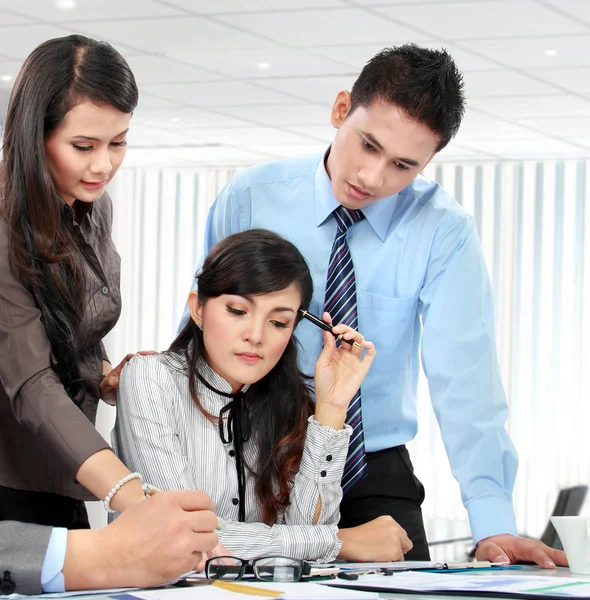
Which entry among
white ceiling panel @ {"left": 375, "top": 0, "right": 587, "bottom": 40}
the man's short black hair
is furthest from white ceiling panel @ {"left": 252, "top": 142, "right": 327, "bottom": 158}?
the man's short black hair

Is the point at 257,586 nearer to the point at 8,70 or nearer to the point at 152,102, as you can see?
the point at 8,70

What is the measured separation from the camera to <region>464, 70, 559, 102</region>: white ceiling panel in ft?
19.3

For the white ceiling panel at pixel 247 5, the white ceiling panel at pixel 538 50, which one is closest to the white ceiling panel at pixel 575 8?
the white ceiling panel at pixel 538 50

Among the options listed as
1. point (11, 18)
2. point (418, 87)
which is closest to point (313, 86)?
point (11, 18)

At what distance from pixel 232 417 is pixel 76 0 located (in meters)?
3.19

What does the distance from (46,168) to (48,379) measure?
0.38 m

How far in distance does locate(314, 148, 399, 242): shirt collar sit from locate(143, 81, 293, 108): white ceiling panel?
13.1 feet

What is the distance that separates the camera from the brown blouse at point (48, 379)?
1805mm

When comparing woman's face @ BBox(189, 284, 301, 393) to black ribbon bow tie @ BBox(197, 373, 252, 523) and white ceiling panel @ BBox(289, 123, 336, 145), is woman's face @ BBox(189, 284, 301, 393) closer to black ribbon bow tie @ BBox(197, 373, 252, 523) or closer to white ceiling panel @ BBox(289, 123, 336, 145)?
black ribbon bow tie @ BBox(197, 373, 252, 523)

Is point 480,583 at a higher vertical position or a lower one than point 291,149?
lower

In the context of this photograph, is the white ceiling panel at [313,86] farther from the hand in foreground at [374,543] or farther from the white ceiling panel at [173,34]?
the hand in foreground at [374,543]

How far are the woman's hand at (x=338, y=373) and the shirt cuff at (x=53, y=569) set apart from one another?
862 mm

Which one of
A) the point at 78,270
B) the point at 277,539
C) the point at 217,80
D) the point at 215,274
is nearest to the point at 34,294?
the point at 78,270

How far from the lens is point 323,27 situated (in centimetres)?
507
